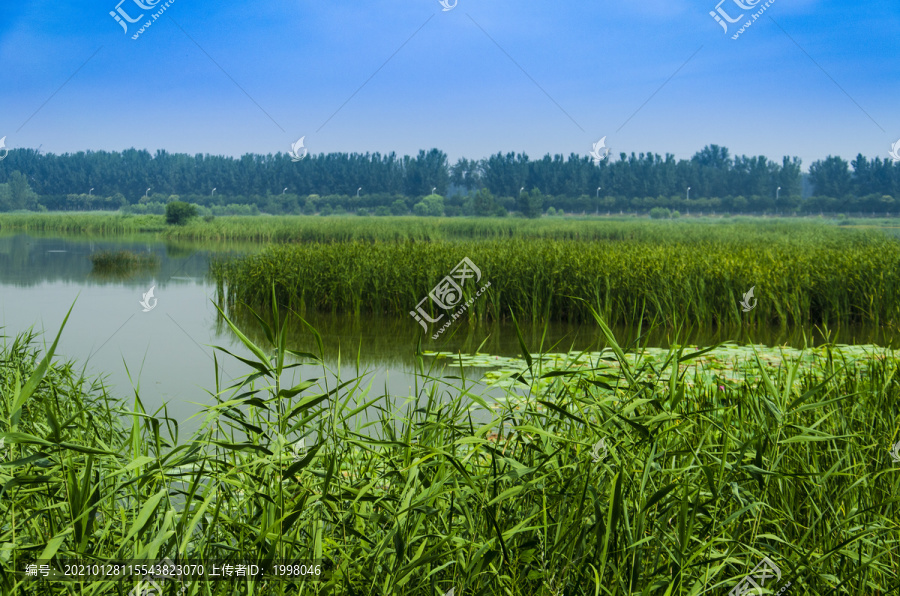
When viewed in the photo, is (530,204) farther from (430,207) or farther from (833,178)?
(833,178)

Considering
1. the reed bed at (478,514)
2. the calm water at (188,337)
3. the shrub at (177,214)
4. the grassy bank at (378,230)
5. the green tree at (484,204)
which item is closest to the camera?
the reed bed at (478,514)

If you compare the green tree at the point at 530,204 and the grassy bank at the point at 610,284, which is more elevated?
the green tree at the point at 530,204

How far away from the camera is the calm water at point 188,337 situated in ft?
22.0

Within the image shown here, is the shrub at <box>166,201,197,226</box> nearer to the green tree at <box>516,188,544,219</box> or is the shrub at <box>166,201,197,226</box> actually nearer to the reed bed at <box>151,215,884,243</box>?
the reed bed at <box>151,215,884,243</box>

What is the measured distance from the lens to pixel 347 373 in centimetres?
732

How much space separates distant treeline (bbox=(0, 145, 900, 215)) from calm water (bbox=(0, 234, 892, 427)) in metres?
47.0

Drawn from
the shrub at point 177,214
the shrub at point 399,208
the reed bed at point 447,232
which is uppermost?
the shrub at point 399,208

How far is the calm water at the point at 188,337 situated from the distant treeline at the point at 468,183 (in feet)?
154

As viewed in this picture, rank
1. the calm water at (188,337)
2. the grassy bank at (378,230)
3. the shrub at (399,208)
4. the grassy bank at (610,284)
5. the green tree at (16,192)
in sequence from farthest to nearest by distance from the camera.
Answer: the shrub at (399,208) → the green tree at (16,192) → the grassy bank at (378,230) → the grassy bank at (610,284) → the calm water at (188,337)

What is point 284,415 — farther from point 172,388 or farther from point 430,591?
point 172,388

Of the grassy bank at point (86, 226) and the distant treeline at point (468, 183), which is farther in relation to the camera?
the distant treeline at point (468, 183)

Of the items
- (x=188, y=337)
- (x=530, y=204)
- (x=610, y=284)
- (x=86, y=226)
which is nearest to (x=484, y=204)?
(x=530, y=204)

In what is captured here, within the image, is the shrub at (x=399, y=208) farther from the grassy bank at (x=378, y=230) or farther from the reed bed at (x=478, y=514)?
the reed bed at (x=478, y=514)

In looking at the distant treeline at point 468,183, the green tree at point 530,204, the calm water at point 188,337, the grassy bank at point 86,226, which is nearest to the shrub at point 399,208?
the distant treeline at point 468,183
